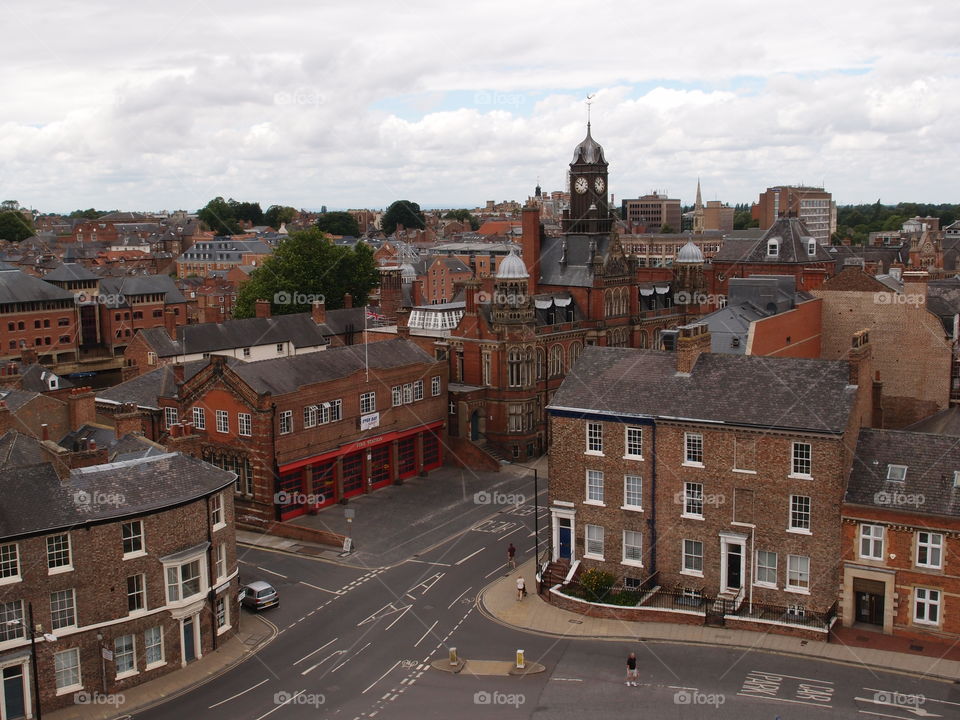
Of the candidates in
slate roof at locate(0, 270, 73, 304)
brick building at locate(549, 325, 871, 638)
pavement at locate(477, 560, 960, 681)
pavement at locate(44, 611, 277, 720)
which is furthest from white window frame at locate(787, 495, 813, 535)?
slate roof at locate(0, 270, 73, 304)

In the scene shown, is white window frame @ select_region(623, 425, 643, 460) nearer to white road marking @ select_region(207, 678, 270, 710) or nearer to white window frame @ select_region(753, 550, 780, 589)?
white window frame @ select_region(753, 550, 780, 589)

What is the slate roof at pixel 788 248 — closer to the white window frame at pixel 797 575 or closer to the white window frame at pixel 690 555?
the white window frame at pixel 690 555

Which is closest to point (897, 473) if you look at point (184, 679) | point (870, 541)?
point (870, 541)

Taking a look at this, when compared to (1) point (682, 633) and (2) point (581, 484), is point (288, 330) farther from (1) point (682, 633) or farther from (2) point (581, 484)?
(1) point (682, 633)

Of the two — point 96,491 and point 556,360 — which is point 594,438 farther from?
point 556,360

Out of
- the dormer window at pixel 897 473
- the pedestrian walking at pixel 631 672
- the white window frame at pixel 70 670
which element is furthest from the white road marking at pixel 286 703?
the dormer window at pixel 897 473

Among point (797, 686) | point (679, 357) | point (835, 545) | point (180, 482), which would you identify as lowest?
point (797, 686)

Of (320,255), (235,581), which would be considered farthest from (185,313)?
(235,581)

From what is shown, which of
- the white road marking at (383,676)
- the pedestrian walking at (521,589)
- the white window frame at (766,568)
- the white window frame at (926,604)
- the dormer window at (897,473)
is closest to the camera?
the white road marking at (383,676)
